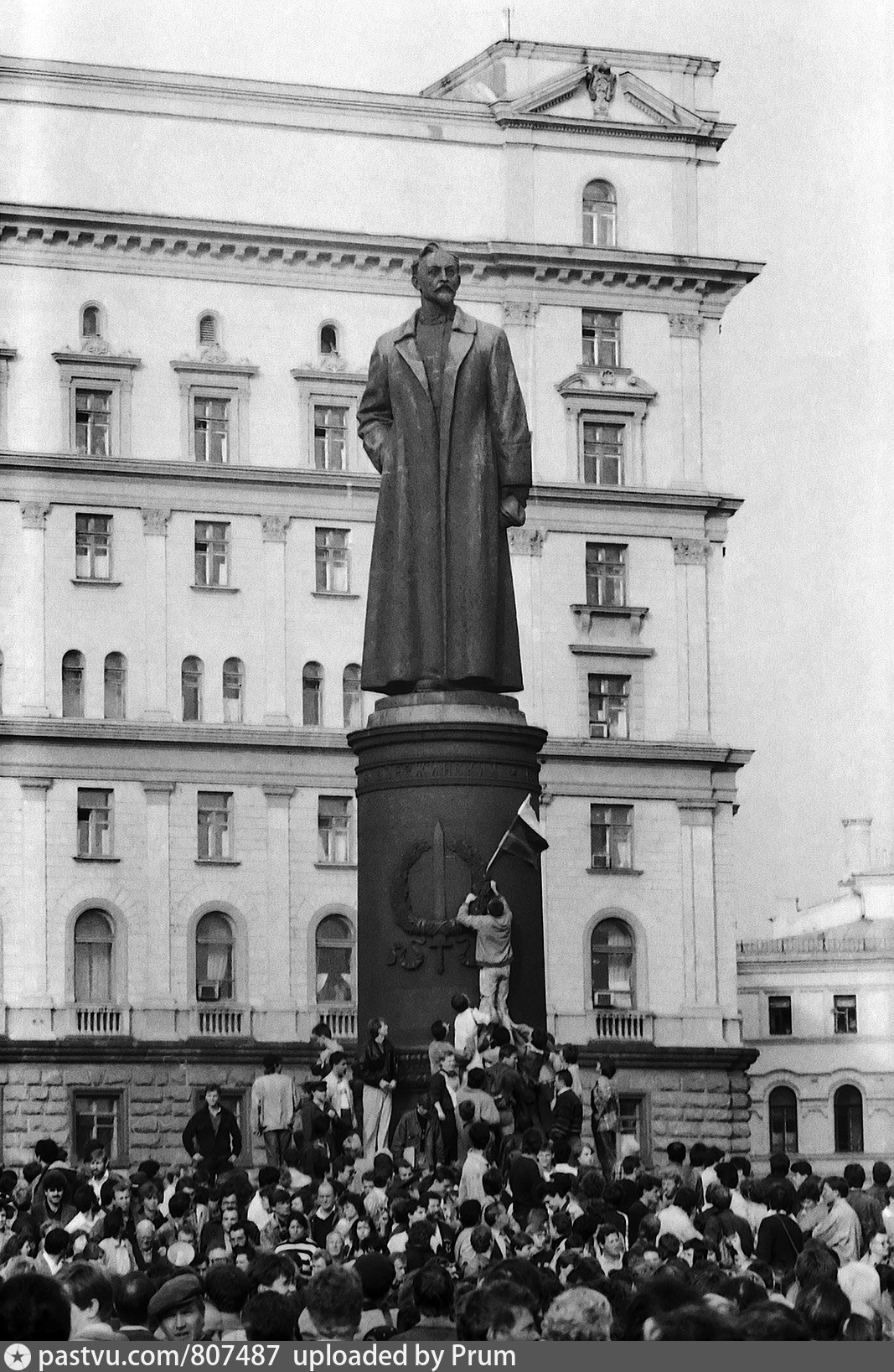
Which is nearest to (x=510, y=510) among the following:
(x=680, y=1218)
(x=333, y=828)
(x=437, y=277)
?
(x=437, y=277)

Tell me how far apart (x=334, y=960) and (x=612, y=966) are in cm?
599

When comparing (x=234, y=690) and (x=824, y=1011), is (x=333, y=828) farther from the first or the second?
(x=824, y=1011)

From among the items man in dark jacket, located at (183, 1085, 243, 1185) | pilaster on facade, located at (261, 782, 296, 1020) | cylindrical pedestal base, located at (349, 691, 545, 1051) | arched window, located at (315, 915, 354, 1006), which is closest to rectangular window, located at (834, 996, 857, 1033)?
arched window, located at (315, 915, 354, 1006)

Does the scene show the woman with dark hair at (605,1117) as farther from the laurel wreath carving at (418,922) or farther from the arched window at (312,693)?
the arched window at (312,693)

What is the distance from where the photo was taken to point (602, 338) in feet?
222

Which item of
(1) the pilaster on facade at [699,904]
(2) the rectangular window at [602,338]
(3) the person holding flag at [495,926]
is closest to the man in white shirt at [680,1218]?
(3) the person holding flag at [495,926]

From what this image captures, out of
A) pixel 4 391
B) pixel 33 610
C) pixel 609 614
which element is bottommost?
pixel 33 610

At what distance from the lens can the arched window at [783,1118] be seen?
311ft

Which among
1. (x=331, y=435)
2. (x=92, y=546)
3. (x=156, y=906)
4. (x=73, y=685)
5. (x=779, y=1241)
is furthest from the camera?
(x=331, y=435)

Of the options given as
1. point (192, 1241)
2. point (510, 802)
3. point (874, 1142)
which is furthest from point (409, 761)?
point (874, 1142)

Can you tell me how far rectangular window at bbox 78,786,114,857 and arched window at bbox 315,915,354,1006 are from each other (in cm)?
479

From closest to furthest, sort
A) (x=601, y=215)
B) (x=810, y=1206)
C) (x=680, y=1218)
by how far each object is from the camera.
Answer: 1. (x=680, y=1218)
2. (x=810, y=1206)
3. (x=601, y=215)

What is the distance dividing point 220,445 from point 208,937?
10543 millimetres

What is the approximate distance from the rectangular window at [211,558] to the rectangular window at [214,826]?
4.56 meters
